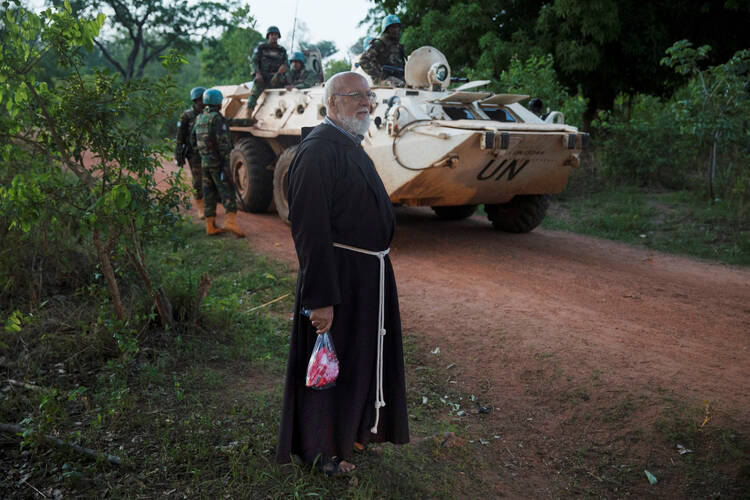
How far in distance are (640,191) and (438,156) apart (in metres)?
5.75

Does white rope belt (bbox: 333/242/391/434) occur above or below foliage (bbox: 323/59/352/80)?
below

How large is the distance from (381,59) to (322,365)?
628cm

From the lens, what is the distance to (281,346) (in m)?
4.51

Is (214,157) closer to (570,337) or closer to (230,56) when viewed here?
(570,337)

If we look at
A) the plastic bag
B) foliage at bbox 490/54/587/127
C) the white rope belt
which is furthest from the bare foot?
foliage at bbox 490/54/587/127

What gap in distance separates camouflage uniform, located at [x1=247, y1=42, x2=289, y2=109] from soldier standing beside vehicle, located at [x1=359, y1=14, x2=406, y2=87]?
2400mm

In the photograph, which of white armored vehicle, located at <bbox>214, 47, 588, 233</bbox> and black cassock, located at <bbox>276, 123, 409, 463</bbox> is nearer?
black cassock, located at <bbox>276, 123, 409, 463</bbox>

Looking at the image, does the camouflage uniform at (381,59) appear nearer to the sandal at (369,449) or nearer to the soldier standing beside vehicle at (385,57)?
the soldier standing beside vehicle at (385,57)

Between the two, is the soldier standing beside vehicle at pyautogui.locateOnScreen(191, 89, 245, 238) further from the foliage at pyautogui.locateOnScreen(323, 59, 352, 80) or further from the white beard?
the foliage at pyautogui.locateOnScreen(323, 59, 352, 80)

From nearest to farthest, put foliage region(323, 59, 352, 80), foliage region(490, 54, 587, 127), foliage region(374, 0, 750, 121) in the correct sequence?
foliage region(490, 54, 587, 127), foliage region(374, 0, 750, 121), foliage region(323, 59, 352, 80)

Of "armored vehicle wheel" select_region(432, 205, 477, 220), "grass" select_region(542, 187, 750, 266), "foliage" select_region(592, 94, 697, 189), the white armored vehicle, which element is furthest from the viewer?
"foliage" select_region(592, 94, 697, 189)

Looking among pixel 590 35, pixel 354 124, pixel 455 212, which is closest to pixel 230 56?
pixel 590 35

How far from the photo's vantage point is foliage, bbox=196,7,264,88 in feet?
69.0

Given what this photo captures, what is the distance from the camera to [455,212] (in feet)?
31.9
